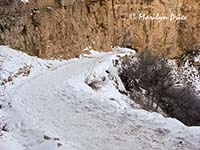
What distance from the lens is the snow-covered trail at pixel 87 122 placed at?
9.46 m

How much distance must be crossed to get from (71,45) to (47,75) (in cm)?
749

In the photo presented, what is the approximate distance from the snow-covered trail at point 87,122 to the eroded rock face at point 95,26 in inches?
266

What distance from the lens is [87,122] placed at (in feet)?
36.7

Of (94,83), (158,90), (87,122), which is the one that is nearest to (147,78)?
(158,90)

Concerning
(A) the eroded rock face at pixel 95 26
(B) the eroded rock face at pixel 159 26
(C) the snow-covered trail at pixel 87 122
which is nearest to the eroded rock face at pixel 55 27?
(A) the eroded rock face at pixel 95 26

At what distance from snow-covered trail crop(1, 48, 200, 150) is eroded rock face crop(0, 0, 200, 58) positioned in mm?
6753

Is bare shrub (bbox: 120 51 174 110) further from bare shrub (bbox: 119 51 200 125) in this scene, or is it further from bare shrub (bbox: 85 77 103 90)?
bare shrub (bbox: 85 77 103 90)

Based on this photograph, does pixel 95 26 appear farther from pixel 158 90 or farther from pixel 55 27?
pixel 158 90

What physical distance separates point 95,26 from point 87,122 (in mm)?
19389

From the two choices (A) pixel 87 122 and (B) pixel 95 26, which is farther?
(B) pixel 95 26

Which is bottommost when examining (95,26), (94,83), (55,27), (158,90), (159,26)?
(158,90)

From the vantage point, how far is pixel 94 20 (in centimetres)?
3000

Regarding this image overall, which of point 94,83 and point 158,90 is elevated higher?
point 94,83

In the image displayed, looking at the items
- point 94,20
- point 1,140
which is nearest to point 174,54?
point 94,20
